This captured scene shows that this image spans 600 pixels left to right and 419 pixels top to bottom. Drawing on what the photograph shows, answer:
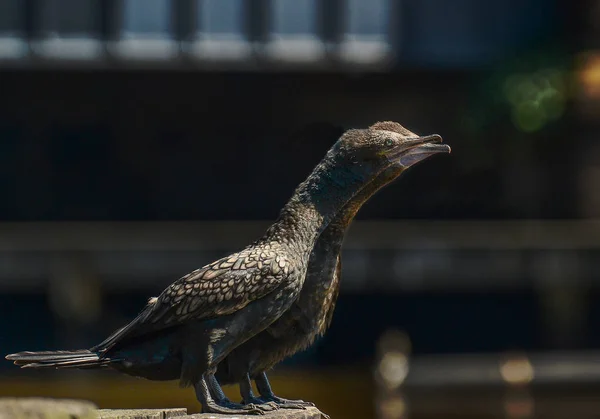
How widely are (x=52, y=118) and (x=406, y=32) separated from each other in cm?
685

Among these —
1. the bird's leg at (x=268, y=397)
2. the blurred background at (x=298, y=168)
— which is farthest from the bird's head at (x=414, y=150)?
the blurred background at (x=298, y=168)

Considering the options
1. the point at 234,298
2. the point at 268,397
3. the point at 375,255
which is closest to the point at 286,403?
the point at 268,397

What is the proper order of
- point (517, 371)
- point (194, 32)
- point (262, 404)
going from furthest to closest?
point (194, 32), point (517, 371), point (262, 404)

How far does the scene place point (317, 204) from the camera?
5.86 meters

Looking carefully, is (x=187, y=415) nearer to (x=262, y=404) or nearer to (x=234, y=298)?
(x=262, y=404)

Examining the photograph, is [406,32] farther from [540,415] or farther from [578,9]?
[540,415]

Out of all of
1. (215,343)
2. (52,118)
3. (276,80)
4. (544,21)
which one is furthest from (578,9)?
(215,343)

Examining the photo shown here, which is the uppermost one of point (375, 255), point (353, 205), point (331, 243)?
point (353, 205)

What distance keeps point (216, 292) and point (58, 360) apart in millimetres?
705

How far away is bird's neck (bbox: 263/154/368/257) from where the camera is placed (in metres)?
5.82

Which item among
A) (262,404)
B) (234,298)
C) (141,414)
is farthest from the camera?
(141,414)

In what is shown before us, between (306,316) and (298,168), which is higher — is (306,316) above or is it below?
below

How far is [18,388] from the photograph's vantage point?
770 inches

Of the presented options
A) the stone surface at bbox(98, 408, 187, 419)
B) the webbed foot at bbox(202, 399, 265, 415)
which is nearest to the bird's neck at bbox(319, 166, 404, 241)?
the webbed foot at bbox(202, 399, 265, 415)
